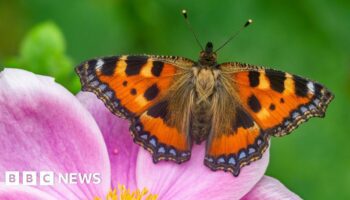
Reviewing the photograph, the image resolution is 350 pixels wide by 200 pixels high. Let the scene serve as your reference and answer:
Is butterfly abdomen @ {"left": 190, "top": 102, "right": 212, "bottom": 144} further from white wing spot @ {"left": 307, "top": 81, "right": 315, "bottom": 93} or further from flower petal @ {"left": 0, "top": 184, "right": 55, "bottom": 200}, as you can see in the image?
flower petal @ {"left": 0, "top": 184, "right": 55, "bottom": 200}

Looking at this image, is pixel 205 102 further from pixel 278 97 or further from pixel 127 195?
pixel 127 195

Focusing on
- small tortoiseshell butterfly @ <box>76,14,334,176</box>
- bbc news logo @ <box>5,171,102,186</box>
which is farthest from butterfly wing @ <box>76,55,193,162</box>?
bbc news logo @ <box>5,171,102,186</box>

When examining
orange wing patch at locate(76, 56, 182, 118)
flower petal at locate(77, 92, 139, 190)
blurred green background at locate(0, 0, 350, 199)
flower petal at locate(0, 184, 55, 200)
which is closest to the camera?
flower petal at locate(0, 184, 55, 200)

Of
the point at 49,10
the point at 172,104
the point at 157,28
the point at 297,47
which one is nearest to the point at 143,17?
the point at 157,28

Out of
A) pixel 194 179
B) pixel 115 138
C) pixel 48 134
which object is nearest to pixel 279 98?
pixel 194 179

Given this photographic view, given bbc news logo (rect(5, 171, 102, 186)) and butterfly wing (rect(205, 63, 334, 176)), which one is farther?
butterfly wing (rect(205, 63, 334, 176))

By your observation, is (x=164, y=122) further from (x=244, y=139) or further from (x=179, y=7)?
(x=179, y=7)
